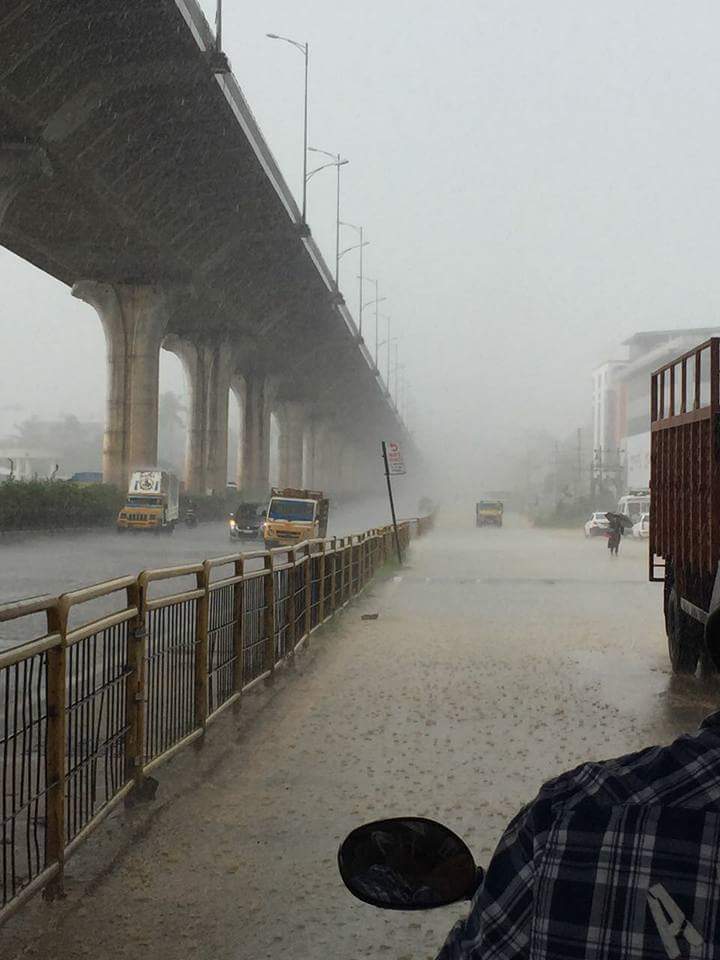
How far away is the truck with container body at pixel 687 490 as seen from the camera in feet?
34.2

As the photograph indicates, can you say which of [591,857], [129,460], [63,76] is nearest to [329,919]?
[591,857]

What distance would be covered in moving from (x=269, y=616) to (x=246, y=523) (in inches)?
1398

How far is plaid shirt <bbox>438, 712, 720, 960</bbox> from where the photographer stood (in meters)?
1.45

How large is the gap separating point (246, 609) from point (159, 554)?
2588 cm

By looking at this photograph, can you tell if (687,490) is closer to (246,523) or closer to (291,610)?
(291,610)

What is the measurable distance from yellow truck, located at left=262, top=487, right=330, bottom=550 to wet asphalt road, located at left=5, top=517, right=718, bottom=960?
25.3 m

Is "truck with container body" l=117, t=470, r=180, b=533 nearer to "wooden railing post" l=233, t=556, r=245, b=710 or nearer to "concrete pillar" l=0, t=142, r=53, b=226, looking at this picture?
"concrete pillar" l=0, t=142, r=53, b=226

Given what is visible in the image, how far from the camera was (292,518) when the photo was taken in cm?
4331

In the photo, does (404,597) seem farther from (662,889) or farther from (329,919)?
(662,889)

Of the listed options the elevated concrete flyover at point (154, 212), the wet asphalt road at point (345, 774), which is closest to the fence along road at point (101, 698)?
the wet asphalt road at point (345, 774)

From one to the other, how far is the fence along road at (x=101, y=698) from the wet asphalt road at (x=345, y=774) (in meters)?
0.20

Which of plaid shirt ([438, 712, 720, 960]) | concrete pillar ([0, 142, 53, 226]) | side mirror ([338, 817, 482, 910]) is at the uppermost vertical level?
concrete pillar ([0, 142, 53, 226])

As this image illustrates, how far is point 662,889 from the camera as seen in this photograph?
145 cm

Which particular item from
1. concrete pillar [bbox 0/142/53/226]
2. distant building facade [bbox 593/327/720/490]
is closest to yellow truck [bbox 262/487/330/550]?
concrete pillar [bbox 0/142/53/226]
